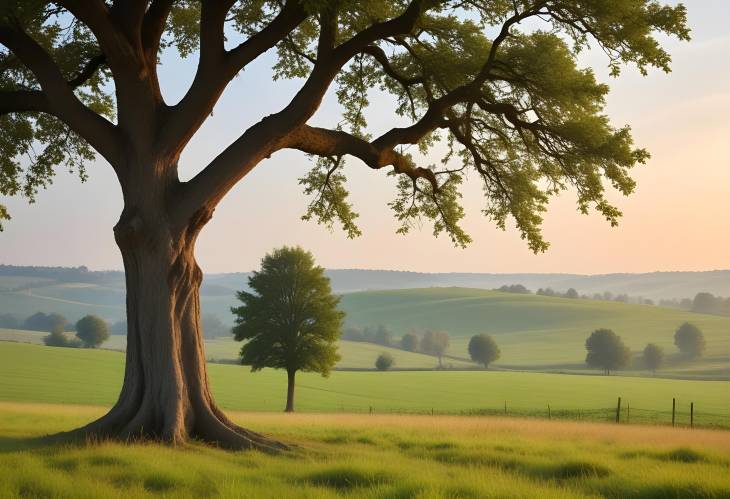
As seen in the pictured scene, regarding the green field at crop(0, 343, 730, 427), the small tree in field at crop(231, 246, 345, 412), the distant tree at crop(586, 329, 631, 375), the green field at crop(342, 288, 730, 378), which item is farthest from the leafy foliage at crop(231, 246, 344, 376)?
the green field at crop(342, 288, 730, 378)

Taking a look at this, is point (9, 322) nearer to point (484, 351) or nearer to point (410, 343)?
point (410, 343)

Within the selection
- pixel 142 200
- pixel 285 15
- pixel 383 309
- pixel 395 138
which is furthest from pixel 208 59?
pixel 383 309

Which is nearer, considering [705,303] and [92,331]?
[92,331]

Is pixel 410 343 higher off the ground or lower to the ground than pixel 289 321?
lower

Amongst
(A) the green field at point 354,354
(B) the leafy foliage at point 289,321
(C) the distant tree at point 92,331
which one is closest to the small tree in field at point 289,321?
(B) the leafy foliage at point 289,321

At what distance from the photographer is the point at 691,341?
104 meters

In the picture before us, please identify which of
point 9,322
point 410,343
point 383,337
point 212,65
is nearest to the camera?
point 212,65

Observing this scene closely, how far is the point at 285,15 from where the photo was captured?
14391 millimetres

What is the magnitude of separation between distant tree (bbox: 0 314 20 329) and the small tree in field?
12986 centimetres

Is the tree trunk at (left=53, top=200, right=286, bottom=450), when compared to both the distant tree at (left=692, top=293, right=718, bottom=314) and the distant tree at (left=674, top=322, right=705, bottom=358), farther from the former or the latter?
the distant tree at (left=692, top=293, right=718, bottom=314)

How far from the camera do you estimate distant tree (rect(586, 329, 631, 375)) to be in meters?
93.0

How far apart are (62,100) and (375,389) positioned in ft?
175

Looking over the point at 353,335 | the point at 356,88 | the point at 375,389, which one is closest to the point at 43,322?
the point at 353,335

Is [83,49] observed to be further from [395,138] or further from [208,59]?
[395,138]
